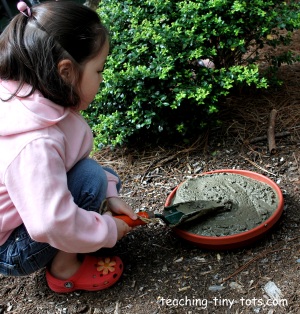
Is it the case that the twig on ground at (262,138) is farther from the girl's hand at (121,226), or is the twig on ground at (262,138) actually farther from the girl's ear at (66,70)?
the girl's ear at (66,70)

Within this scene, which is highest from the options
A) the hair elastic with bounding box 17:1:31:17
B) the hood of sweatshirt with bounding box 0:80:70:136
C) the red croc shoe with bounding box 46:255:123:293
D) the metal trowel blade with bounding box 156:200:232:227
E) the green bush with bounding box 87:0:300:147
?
the hair elastic with bounding box 17:1:31:17

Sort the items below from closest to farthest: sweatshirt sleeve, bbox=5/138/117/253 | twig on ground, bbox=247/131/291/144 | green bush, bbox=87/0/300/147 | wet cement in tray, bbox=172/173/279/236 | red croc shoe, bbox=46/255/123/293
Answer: sweatshirt sleeve, bbox=5/138/117/253, red croc shoe, bbox=46/255/123/293, wet cement in tray, bbox=172/173/279/236, green bush, bbox=87/0/300/147, twig on ground, bbox=247/131/291/144

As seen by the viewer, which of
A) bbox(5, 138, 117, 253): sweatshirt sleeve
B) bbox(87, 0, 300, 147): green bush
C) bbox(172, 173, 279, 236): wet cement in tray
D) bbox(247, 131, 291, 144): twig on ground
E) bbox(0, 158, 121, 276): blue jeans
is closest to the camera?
bbox(5, 138, 117, 253): sweatshirt sleeve

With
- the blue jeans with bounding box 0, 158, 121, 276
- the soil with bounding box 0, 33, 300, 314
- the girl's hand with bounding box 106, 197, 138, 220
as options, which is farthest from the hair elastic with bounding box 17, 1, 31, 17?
the soil with bounding box 0, 33, 300, 314

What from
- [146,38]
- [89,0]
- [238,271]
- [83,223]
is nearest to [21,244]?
[83,223]

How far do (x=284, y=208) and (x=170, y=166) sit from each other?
0.74 m

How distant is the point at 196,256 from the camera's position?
1.96 m

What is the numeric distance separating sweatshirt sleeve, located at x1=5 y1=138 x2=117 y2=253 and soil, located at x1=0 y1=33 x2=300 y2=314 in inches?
18.4

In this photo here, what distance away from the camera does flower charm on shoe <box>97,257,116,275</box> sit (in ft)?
6.16

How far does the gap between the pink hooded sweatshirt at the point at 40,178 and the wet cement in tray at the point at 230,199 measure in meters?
0.56

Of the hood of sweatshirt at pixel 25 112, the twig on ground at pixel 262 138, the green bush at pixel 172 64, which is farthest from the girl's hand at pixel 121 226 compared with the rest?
the twig on ground at pixel 262 138

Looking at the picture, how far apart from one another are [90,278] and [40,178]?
62cm

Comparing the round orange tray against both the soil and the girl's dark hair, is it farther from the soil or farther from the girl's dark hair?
the girl's dark hair

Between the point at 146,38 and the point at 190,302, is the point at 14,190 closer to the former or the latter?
the point at 190,302
